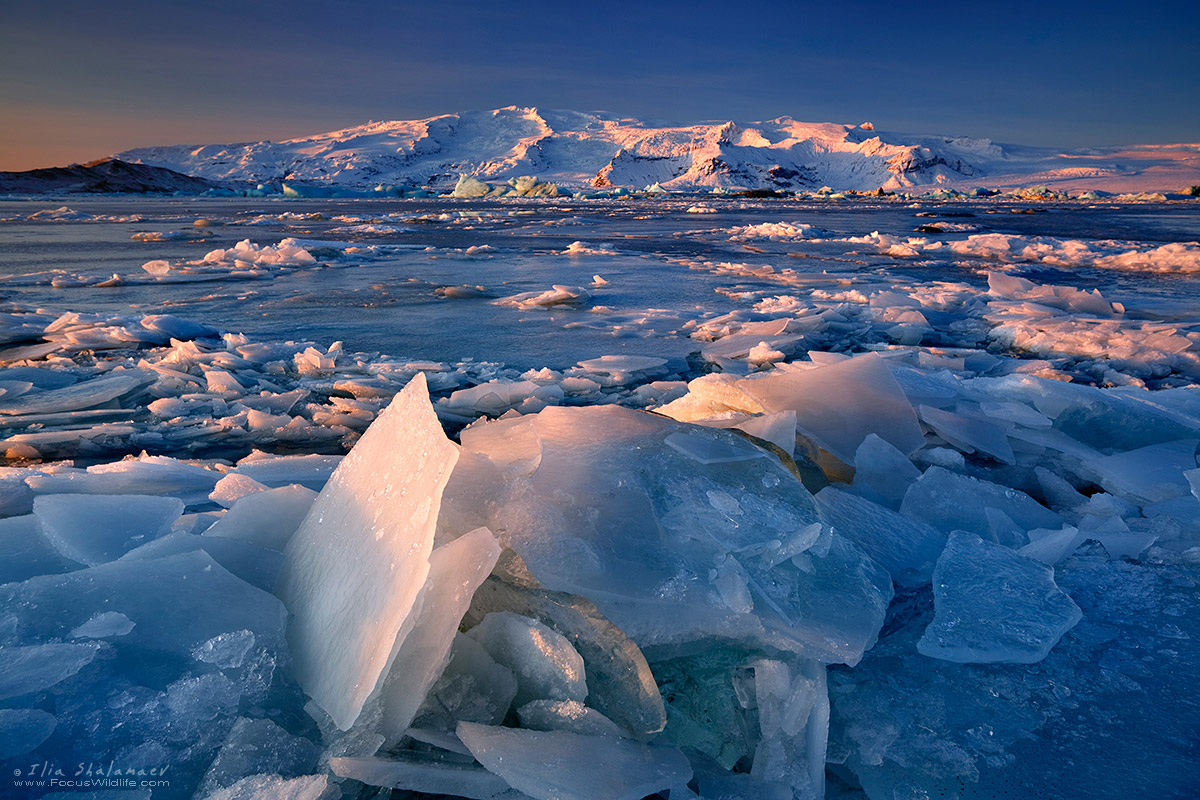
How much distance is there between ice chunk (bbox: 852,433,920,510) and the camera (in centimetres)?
198

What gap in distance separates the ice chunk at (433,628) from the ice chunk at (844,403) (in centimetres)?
150

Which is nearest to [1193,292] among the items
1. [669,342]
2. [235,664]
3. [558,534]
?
[669,342]

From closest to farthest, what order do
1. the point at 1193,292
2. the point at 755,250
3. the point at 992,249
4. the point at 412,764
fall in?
the point at 412,764 → the point at 1193,292 → the point at 992,249 → the point at 755,250

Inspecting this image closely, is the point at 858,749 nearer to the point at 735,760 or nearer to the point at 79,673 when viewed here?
the point at 735,760

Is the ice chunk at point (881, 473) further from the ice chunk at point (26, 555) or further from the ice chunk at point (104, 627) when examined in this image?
the ice chunk at point (26, 555)

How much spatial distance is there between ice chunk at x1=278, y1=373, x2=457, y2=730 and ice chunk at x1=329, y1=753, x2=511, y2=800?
7 centimetres

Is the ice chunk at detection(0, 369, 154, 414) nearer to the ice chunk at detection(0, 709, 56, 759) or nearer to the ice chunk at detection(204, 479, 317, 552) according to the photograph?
the ice chunk at detection(204, 479, 317, 552)

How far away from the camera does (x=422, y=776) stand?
0.94 m

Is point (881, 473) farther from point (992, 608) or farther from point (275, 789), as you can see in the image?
point (275, 789)

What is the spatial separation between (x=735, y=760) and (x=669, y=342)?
4.09 metres

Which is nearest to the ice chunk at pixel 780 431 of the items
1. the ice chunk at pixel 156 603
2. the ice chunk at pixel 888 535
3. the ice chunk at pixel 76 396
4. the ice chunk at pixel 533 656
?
the ice chunk at pixel 888 535

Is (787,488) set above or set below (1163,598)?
above

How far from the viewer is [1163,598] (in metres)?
1.53

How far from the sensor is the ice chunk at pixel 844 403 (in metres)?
2.28
